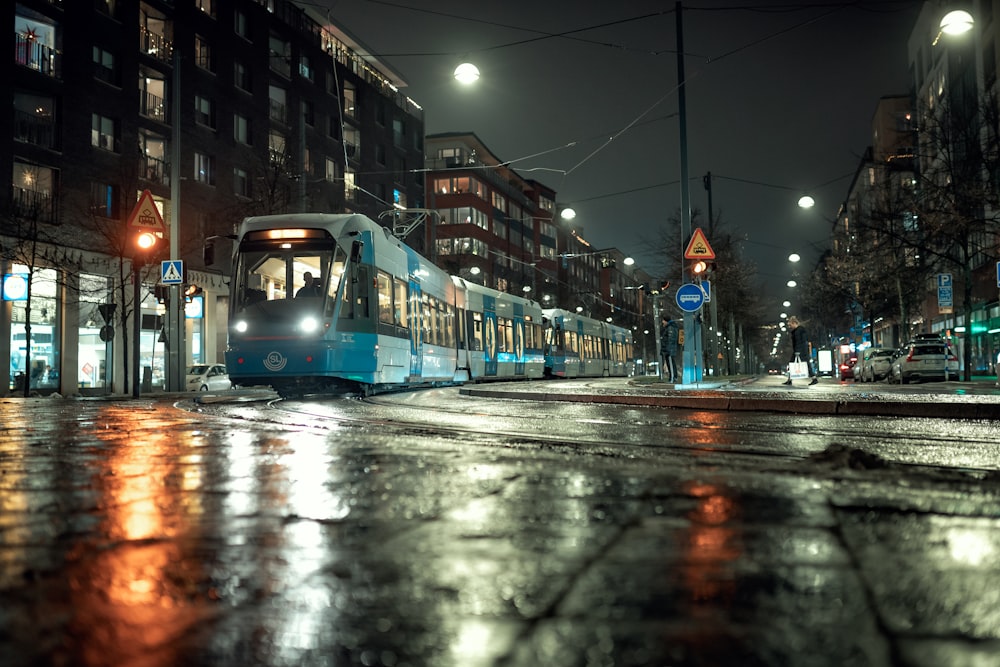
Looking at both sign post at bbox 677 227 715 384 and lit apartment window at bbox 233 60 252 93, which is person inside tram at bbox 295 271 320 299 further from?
lit apartment window at bbox 233 60 252 93

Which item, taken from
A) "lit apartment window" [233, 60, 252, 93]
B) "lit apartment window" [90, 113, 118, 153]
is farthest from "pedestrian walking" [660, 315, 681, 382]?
"lit apartment window" [233, 60, 252, 93]

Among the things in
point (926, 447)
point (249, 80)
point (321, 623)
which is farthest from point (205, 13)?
point (321, 623)

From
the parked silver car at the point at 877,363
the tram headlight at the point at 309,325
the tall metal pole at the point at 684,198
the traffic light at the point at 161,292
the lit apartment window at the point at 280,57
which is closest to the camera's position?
the tram headlight at the point at 309,325

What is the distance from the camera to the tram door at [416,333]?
69.1 feet

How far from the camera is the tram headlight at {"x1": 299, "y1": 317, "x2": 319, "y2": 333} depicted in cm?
1628

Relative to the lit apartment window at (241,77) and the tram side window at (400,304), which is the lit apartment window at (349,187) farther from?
the tram side window at (400,304)

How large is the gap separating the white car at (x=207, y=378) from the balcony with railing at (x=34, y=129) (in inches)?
409

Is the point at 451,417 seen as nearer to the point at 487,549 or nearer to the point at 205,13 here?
the point at 487,549

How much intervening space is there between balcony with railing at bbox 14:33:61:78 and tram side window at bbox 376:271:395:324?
2155 centimetres

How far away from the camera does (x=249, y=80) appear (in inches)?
1727

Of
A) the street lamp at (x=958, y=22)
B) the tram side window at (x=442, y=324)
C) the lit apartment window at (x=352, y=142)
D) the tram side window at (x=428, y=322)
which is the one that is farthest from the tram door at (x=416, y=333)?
the lit apartment window at (x=352, y=142)

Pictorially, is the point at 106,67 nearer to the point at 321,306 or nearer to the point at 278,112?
the point at 278,112

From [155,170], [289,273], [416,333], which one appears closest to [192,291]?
[416,333]

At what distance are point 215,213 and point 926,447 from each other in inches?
1373
